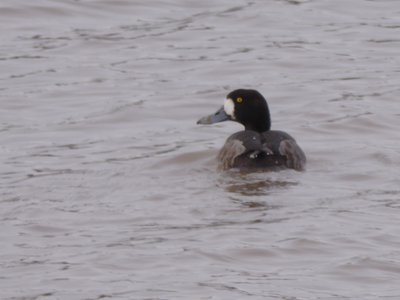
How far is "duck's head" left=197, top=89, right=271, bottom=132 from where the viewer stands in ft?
41.4

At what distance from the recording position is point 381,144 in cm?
1318

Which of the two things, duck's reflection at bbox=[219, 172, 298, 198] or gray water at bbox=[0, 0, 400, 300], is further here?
duck's reflection at bbox=[219, 172, 298, 198]

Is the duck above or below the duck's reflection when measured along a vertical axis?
above

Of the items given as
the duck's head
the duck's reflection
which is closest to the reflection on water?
the duck's reflection

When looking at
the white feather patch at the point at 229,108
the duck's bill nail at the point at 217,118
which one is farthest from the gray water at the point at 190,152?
the white feather patch at the point at 229,108

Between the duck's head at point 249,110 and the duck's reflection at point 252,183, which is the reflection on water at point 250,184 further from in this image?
the duck's head at point 249,110

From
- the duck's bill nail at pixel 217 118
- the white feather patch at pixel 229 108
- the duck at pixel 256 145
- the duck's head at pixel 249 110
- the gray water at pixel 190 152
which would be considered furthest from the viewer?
the duck's bill nail at pixel 217 118

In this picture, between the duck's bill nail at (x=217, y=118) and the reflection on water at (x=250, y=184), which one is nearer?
the reflection on water at (x=250, y=184)

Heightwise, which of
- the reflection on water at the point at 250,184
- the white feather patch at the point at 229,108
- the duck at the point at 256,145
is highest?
the white feather patch at the point at 229,108

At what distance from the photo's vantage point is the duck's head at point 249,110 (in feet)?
41.4

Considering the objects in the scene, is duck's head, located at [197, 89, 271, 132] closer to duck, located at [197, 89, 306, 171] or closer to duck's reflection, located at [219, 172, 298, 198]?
duck, located at [197, 89, 306, 171]

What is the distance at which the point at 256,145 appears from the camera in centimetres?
1170

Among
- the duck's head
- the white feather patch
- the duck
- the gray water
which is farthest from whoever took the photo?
the white feather patch

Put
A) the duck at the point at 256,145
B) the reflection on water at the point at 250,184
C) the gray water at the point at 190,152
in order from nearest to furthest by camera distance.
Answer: the gray water at the point at 190,152
the reflection on water at the point at 250,184
the duck at the point at 256,145
